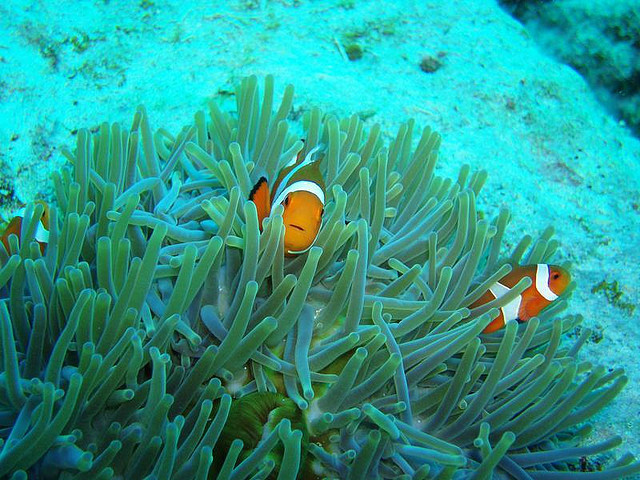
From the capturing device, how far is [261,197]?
5.08 ft

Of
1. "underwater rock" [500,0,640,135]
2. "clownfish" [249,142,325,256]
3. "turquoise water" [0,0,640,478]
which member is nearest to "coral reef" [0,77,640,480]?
"clownfish" [249,142,325,256]

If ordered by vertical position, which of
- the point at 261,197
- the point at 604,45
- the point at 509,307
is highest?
the point at 261,197

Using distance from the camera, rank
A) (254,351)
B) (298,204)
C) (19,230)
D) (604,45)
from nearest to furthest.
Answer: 1. (254,351)
2. (298,204)
3. (19,230)
4. (604,45)

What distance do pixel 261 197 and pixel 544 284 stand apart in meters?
1.00

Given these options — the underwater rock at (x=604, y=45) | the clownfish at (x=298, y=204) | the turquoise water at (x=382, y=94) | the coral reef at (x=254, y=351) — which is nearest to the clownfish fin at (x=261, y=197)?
the clownfish at (x=298, y=204)

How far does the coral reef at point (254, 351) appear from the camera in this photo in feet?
3.60

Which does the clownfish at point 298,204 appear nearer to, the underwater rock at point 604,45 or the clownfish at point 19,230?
the clownfish at point 19,230

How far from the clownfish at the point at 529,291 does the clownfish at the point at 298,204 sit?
625 millimetres

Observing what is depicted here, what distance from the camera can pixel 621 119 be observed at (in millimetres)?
3918

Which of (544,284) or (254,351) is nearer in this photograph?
(254,351)

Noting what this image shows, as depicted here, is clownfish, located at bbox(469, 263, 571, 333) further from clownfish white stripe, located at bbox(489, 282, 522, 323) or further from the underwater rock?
the underwater rock

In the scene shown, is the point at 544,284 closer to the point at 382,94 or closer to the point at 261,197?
the point at 261,197

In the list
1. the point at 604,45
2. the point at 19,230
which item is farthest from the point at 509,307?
the point at 604,45

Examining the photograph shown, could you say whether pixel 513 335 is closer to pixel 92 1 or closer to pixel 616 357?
pixel 616 357
